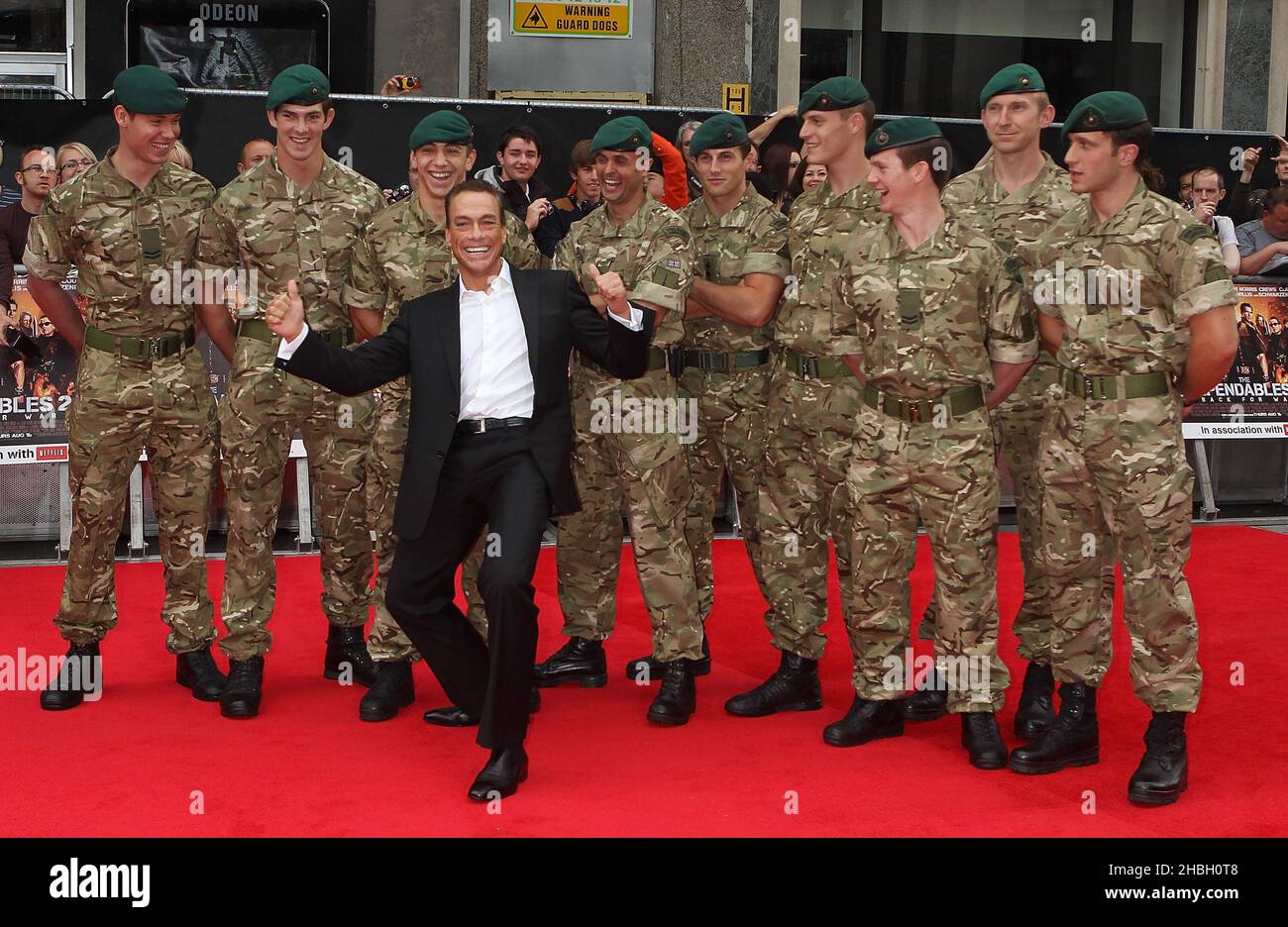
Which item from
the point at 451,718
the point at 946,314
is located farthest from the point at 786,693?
the point at 946,314

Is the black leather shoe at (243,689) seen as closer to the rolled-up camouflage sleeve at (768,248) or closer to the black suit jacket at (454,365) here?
the black suit jacket at (454,365)

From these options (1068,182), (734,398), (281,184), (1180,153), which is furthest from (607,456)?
(1180,153)

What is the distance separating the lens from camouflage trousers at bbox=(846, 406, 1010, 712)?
16.0 ft

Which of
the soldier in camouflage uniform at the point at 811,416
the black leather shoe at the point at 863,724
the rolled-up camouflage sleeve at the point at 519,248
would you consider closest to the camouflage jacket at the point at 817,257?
the soldier in camouflage uniform at the point at 811,416

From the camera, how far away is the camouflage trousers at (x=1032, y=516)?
5000 mm

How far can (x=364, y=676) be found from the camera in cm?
592

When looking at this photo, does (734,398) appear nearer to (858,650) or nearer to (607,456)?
(607,456)

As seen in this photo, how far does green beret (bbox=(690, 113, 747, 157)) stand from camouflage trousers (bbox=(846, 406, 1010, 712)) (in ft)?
3.85

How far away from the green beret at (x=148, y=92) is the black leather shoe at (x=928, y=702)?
11.0 feet

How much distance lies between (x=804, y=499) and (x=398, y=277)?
1.66 meters

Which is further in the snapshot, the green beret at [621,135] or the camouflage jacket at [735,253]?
the camouflage jacket at [735,253]

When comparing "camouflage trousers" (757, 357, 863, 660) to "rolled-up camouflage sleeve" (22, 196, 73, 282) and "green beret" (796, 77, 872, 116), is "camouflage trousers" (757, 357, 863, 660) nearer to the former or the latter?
"green beret" (796, 77, 872, 116)

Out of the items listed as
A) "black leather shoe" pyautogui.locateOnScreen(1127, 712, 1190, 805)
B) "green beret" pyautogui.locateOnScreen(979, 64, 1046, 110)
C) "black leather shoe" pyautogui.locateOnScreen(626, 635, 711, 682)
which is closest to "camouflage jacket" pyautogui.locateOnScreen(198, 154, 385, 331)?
"black leather shoe" pyautogui.locateOnScreen(626, 635, 711, 682)

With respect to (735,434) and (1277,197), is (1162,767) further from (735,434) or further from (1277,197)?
(1277,197)
